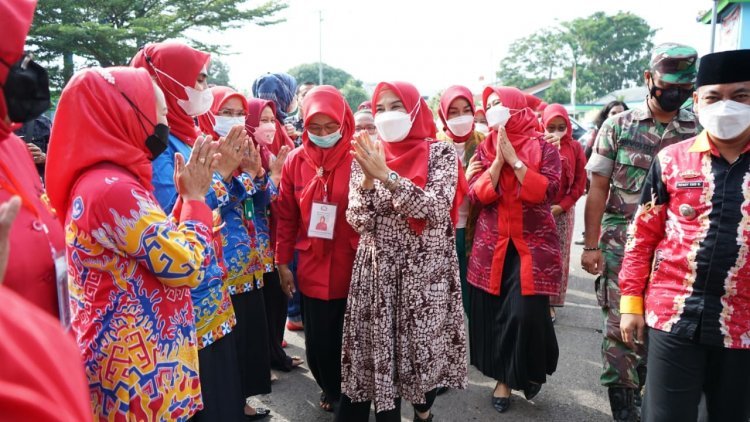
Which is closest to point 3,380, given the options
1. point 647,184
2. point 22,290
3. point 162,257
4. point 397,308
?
point 22,290

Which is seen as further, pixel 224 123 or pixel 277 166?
pixel 277 166

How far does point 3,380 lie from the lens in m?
0.52

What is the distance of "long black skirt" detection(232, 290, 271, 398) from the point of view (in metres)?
2.77

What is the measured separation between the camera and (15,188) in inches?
48.0

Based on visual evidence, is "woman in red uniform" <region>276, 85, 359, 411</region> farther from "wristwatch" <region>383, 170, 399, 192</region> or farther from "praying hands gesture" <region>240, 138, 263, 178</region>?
"wristwatch" <region>383, 170, 399, 192</region>

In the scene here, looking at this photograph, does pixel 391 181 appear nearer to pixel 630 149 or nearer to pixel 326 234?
pixel 326 234

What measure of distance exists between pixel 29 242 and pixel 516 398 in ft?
9.53

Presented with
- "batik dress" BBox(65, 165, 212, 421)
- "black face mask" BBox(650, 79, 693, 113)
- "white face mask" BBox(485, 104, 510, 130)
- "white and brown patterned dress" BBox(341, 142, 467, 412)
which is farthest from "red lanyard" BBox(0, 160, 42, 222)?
"black face mask" BBox(650, 79, 693, 113)

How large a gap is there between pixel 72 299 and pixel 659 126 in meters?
2.88

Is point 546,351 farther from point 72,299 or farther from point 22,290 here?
point 22,290

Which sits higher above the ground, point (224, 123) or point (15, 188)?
point (224, 123)

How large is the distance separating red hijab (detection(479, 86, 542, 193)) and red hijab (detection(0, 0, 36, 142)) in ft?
8.06

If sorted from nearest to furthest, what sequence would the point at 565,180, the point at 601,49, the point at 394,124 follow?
the point at 394,124
the point at 565,180
the point at 601,49

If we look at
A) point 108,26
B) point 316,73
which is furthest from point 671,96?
point 316,73
